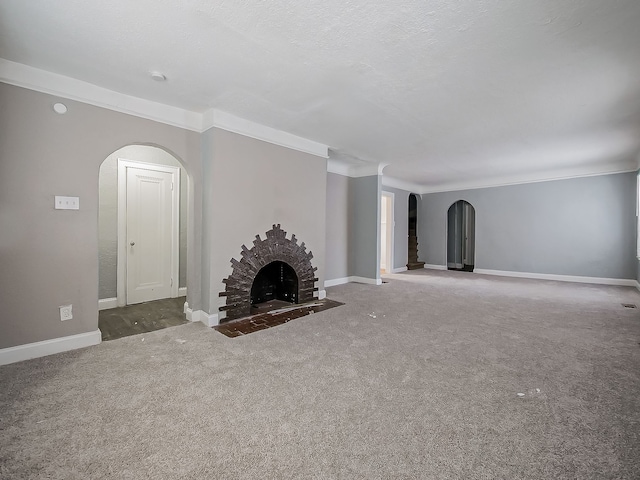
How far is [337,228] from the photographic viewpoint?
19.9 ft

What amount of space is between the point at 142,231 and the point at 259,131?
2262 mm

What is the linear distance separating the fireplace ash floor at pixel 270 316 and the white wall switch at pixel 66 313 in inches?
51.3

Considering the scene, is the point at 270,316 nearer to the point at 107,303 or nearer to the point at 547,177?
the point at 107,303

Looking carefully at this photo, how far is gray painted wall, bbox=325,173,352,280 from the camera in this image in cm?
590

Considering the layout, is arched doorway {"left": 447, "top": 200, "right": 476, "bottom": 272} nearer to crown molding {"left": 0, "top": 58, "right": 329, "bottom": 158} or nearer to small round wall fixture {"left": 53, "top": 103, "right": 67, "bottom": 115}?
crown molding {"left": 0, "top": 58, "right": 329, "bottom": 158}

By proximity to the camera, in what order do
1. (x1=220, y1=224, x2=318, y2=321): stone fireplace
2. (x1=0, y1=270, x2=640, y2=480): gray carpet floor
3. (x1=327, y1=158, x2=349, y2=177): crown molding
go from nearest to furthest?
(x1=0, y1=270, x2=640, y2=480): gray carpet floor
(x1=220, y1=224, x2=318, y2=321): stone fireplace
(x1=327, y1=158, x2=349, y2=177): crown molding

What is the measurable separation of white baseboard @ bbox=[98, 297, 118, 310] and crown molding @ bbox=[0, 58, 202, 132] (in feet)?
8.18

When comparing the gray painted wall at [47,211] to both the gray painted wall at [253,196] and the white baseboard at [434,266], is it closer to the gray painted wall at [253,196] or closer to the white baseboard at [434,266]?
the gray painted wall at [253,196]

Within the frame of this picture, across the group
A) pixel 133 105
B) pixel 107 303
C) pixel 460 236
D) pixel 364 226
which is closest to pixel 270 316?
pixel 107 303

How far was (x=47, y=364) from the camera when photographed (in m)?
2.41

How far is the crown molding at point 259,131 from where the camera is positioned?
342 centimetres

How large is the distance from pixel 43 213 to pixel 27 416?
1.69 meters

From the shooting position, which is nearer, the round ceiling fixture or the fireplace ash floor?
the round ceiling fixture

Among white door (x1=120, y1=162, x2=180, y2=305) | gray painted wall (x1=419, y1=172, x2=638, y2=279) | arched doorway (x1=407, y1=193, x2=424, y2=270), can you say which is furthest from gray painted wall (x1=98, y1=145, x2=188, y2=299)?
gray painted wall (x1=419, y1=172, x2=638, y2=279)
